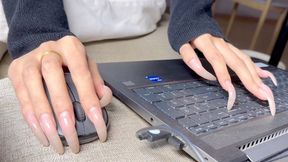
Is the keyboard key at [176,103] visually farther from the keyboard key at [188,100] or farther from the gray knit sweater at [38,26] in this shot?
the gray knit sweater at [38,26]

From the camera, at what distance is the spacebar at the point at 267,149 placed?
284mm

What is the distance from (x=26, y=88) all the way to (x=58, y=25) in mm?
128

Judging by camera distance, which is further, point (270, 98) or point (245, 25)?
point (245, 25)

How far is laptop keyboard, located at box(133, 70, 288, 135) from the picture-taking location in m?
0.31

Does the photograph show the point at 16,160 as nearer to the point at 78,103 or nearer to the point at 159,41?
the point at 78,103

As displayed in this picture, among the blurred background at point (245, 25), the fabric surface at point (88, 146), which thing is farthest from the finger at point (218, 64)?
the blurred background at point (245, 25)

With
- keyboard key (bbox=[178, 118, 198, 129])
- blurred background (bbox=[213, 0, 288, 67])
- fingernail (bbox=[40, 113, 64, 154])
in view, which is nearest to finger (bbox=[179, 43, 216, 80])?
keyboard key (bbox=[178, 118, 198, 129])

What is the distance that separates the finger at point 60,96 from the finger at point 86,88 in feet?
0.04

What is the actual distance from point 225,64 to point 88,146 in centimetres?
23

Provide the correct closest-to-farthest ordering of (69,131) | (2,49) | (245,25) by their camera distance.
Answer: (69,131) → (2,49) → (245,25)

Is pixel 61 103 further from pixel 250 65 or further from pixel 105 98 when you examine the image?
pixel 250 65

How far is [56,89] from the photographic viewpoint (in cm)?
29

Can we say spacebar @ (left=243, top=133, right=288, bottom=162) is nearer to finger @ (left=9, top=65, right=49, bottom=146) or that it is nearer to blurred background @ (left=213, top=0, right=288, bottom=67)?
finger @ (left=9, top=65, right=49, bottom=146)

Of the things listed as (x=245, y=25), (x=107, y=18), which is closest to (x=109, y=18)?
(x=107, y=18)
